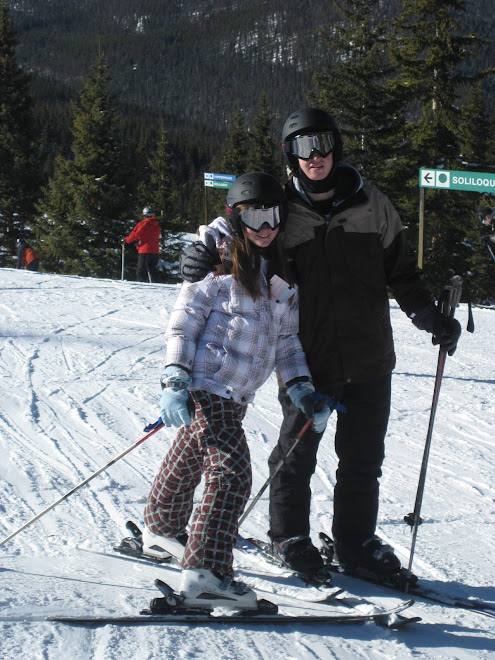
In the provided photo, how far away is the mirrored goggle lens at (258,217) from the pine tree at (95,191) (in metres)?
20.3

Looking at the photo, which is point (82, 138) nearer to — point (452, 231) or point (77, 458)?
point (452, 231)

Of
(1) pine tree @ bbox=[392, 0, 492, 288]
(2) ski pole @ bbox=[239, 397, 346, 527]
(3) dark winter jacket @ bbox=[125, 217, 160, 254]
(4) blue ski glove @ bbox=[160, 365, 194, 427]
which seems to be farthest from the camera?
(1) pine tree @ bbox=[392, 0, 492, 288]

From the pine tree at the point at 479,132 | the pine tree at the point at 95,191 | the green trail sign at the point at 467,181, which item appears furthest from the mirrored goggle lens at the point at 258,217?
the pine tree at the point at 479,132

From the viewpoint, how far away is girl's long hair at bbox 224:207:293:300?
239 cm

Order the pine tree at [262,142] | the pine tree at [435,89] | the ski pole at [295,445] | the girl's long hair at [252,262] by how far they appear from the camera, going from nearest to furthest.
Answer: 1. the girl's long hair at [252,262]
2. the ski pole at [295,445]
3. the pine tree at [435,89]
4. the pine tree at [262,142]

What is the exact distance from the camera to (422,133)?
23.2 m

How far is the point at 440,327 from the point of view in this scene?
2.70 metres

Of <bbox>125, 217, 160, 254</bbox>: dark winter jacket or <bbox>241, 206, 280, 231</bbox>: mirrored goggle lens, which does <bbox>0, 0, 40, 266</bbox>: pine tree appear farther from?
<bbox>241, 206, 280, 231</bbox>: mirrored goggle lens

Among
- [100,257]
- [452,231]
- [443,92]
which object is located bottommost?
[100,257]

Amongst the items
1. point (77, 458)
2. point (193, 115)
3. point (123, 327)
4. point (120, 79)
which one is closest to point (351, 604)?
point (77, 458)

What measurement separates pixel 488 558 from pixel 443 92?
2320 cm

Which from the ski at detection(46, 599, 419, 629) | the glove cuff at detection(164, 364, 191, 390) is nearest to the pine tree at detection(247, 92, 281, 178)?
the glove cuff at detection(164, 364, 191, 390)

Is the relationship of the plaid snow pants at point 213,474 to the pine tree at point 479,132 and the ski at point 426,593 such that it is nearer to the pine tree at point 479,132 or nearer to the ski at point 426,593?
the ski at point 426,593

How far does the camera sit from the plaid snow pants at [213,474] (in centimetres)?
226
